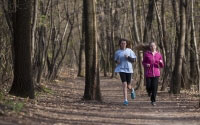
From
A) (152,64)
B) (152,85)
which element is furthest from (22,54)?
(152,85)

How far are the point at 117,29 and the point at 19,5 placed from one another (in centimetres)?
2631

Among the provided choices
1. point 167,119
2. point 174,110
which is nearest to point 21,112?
point 167,119

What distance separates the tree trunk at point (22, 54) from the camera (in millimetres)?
13141

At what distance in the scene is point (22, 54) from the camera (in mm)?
13172

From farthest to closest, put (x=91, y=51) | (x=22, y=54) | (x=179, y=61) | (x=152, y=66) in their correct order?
(x=179, y=61) → (x=91, y=51) → (x=152, y=66) → (x=22, y=54)

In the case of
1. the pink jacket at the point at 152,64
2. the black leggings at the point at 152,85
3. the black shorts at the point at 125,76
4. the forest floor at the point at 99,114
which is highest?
the pink jacket at the point at 152,64

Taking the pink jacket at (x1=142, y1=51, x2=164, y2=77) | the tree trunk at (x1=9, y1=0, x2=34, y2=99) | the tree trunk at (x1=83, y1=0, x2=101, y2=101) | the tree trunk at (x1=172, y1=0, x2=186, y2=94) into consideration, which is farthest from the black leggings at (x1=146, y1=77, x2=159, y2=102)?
the tree trunk at (x1=172, y1=0, x2=186, y2=94)

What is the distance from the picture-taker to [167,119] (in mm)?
10969

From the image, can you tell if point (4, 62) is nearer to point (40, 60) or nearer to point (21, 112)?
point (40, 60)

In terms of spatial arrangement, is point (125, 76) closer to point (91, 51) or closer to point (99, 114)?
point (91, 51)

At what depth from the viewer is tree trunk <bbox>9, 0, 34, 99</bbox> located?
1314 cm

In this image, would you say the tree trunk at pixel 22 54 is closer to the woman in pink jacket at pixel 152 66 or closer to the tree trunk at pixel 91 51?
the tree trunk at pixel 91 51

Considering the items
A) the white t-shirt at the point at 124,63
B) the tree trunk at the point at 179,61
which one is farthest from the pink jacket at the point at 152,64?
the tree trunk at the point at 179,61

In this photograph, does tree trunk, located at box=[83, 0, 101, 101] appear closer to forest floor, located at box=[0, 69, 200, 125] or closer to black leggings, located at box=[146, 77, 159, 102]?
forest floor, located at box=[0, 69, 200, 125]
